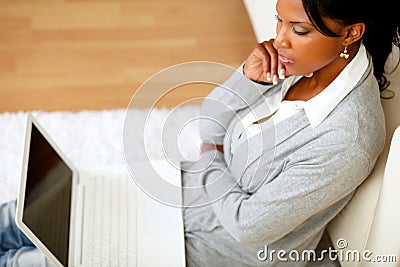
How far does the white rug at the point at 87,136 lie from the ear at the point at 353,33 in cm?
83

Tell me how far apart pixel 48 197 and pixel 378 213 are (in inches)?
24.5

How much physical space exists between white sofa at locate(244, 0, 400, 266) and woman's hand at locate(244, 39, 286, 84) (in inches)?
8.5

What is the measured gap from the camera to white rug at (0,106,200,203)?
1.75 metres

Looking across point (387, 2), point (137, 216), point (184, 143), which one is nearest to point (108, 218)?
point (137, 216)

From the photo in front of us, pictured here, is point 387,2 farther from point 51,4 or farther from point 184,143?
point 51,4

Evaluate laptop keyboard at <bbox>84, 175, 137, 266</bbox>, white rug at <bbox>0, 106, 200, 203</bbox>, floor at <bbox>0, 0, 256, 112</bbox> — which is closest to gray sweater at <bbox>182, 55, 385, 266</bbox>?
laptop keyboard at <bbox>84, 175, 137, 266</bbox>

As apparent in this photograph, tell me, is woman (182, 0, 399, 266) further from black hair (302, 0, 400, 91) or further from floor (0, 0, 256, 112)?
floor (0, 0, 256, 112)

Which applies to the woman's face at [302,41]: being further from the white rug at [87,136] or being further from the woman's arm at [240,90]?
the white rug at [87,136]

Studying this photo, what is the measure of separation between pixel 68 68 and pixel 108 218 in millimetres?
919

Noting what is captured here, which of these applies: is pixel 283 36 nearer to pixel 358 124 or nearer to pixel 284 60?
pixel 284 60

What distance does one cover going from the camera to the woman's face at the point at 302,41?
948 millimetres

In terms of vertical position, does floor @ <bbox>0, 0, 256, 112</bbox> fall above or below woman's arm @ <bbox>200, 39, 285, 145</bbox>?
above

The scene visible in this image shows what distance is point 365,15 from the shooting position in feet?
3.00

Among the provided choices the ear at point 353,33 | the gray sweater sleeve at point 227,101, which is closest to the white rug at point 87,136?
the gray sweater sleeve at point 227,101
